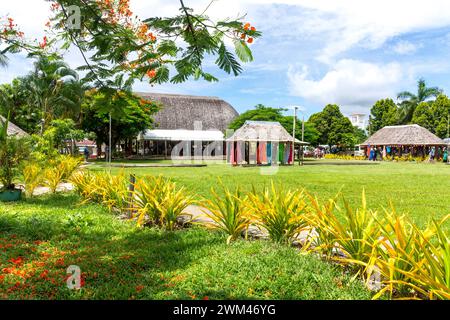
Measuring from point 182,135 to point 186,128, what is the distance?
2.98 m

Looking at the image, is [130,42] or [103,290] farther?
[103,290]

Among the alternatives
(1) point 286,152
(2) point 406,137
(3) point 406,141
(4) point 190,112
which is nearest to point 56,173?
(1) point 286,152

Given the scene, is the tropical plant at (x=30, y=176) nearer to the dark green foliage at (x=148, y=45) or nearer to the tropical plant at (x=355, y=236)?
the dark green foliage at (x=148, y=45)

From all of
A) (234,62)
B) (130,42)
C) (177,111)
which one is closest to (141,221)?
(130,42)

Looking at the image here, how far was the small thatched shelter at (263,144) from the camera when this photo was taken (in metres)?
25.2

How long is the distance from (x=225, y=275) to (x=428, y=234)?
1862 mm

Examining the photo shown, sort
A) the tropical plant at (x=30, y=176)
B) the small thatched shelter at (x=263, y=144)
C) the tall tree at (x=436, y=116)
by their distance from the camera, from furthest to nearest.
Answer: the tall tree at (x=436, y=116), the small thatched shelter at (x=263, y=144), the tropical plant at (x=30, y=176)

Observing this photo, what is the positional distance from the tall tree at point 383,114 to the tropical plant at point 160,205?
4542cm

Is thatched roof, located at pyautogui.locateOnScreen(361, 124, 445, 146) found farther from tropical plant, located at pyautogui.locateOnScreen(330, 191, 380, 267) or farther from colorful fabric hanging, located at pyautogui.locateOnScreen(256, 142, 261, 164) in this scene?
tropical plant, located at pyautogui.locateOnScreen(330, 191, 380, 267)

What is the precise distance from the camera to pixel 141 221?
553 centimetres

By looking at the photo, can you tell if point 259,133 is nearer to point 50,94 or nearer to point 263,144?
point 263,144

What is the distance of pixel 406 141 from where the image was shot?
35.8m

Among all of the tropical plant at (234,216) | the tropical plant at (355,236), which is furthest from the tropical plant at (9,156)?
the tropical plant at (355,236)
